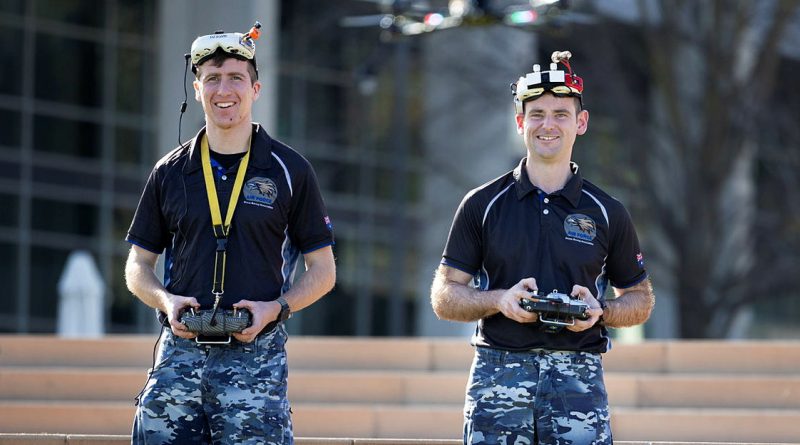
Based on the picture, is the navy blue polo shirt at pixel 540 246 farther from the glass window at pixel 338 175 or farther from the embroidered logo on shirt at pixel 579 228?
the glass window at pixel 338 175

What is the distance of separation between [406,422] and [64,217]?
1719cm

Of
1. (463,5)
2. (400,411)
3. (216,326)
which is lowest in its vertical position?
(400,411)

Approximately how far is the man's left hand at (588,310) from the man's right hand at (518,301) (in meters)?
0.16

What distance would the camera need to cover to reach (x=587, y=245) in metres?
6.09

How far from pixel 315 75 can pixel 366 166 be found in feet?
6.69

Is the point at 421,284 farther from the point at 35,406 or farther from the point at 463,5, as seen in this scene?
the point at 35,406

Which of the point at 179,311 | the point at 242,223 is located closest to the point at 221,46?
the point at 242,223

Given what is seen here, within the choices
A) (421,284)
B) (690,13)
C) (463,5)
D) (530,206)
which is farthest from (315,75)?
(530,206)

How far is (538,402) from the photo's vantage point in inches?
233

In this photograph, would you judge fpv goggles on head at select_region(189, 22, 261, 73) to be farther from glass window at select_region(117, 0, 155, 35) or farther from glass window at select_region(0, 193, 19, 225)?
glass window at select_region(117, 0, 155, 35)

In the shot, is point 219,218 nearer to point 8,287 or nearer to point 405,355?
point 405,355

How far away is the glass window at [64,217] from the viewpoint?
2630cm

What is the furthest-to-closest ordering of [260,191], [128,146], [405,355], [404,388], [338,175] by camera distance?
1. [338,175]
2. [128,146]
3. [405,355]
4. [404,388]
5. [260,191]

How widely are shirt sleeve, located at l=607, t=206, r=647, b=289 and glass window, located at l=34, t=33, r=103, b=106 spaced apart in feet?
69.4
